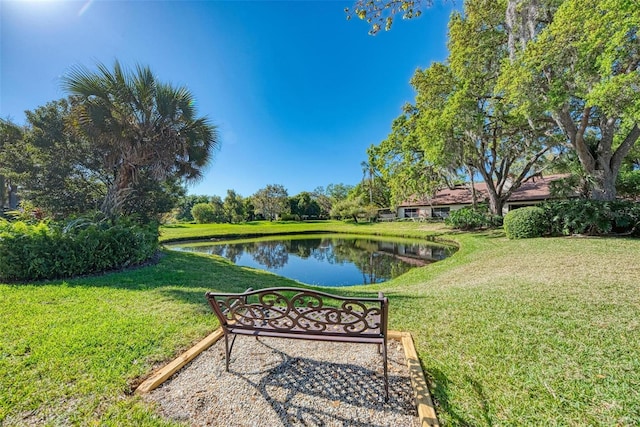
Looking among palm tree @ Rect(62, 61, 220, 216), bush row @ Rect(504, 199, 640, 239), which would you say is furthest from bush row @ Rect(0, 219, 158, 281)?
bush row @ Rect(504, 199, 640, 239)

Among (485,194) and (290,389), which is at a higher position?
(485,194)

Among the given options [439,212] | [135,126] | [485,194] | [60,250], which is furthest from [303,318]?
[439,212]

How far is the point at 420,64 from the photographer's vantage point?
42.8 feet

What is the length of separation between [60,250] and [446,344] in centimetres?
744

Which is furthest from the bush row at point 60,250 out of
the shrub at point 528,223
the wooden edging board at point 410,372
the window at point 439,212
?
the window at point 439,212

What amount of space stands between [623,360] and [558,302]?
1611 mm

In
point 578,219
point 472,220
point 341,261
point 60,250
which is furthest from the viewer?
point 472,220

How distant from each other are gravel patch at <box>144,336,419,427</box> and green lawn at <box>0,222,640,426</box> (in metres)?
0.24

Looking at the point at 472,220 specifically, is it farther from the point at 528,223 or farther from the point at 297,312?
the point at 297,312

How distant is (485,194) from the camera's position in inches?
965

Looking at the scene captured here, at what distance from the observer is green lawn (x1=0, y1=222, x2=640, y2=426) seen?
1.78 m

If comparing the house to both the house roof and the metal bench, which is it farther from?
the metal bench

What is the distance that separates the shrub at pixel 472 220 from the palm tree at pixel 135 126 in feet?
51.1

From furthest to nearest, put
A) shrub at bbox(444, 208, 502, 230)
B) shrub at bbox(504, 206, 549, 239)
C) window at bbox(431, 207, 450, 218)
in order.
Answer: window at bbox(431, 207, 450, 218), shrub at bbox(444, 208, 502, 230), shrub at bbox(504, 206, 549, 239)
